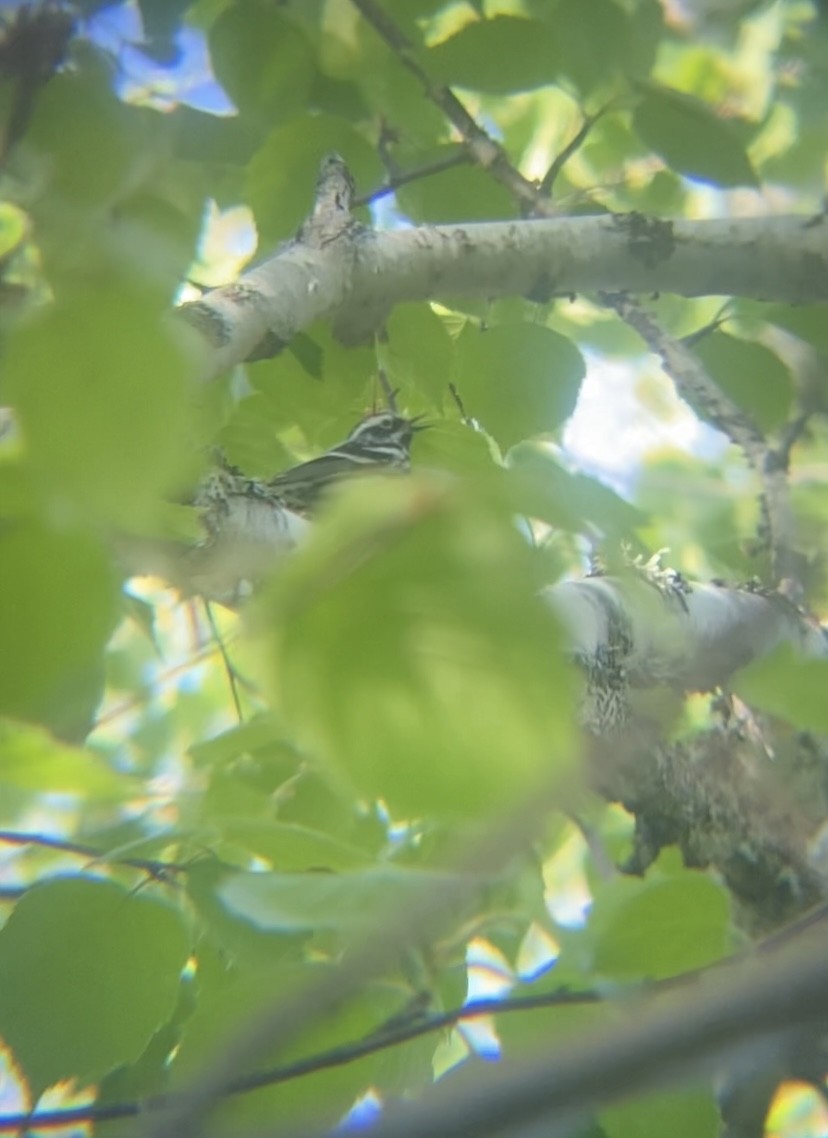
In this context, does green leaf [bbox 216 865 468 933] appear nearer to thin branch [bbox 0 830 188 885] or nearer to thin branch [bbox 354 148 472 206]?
thin branch [bbox 0 830 188 885]

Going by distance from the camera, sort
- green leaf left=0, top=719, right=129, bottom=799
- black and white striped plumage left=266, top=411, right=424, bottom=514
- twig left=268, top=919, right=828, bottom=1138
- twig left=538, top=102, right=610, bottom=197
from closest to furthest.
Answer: twig left=268, top=919, right=828, bottom=1138
green leaf left=0, top=719, right=129, bottom=799
twig left=538, top=102, right=610, bottom=197
black and white striped plumage left=266, top=411, right=424, bottom=514

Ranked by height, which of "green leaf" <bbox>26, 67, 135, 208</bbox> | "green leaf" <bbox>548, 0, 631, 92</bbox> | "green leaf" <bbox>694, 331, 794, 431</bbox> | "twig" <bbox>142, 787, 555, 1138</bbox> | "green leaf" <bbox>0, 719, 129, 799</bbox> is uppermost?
"twig" <bbox>142, 787, 555, 1138</bbox>

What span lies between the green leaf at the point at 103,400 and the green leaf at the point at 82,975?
317 mm

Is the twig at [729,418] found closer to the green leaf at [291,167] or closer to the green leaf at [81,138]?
the green leaf at [291,167]

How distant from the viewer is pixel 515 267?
799mm

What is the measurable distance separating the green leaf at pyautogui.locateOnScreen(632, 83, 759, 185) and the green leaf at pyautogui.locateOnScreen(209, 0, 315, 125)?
27 centimetres

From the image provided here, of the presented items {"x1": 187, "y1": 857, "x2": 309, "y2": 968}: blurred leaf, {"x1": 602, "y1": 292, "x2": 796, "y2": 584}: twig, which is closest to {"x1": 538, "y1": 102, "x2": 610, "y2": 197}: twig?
{"x1": 602, "y1": 292, "x2": 796, "y2": 584}: twig

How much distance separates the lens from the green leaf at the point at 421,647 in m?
0.19

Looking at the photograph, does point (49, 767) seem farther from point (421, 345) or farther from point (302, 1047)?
point (421, 345)

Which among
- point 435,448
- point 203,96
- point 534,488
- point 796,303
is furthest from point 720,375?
point 534,488

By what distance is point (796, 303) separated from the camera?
34.1 inches

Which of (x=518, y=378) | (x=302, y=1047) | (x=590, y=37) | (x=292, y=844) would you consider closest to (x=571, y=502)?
(x=292, y=844)

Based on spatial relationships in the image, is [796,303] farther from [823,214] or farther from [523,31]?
[523,31]

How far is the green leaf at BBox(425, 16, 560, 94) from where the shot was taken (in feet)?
2.31
